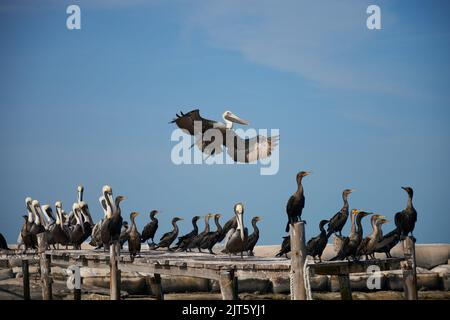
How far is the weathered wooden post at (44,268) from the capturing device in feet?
71.9

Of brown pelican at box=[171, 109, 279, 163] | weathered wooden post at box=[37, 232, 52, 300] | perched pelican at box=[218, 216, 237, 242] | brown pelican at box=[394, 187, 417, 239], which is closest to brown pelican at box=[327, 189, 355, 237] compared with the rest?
brown pelican at box=[394, 187, 417, 239]

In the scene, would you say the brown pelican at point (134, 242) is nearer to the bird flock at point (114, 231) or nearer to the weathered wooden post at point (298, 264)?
the bird flock at point (114, 231)

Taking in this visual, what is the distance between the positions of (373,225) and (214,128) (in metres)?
4.60

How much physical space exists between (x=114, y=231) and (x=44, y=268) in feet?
11.2

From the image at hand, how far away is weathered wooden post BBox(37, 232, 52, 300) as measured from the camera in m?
21.9

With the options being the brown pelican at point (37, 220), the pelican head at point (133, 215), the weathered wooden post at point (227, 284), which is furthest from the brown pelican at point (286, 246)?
the brown pelican at point (37, 220)

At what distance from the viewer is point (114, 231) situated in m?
19.3

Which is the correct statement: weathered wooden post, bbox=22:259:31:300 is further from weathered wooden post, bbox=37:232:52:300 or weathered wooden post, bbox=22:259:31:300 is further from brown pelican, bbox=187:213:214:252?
brown pelican, bbox=187:213:214:252


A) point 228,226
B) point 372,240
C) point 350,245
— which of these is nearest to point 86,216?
point 228,226

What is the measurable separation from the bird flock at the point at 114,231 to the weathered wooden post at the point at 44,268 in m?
0.42
